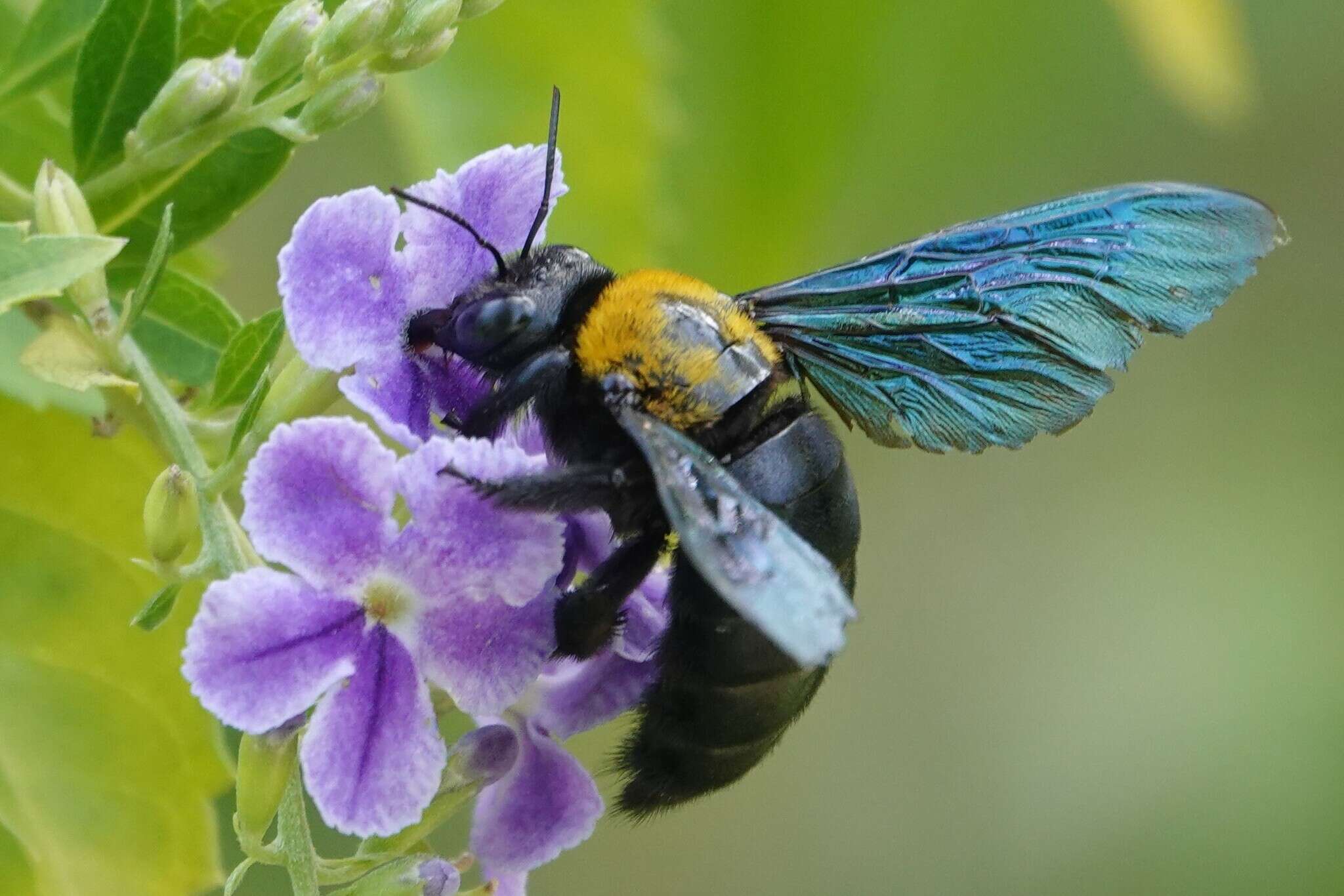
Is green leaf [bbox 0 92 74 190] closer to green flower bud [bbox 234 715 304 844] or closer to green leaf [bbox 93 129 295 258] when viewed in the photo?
green leaf [bbox 93 129 295 258]

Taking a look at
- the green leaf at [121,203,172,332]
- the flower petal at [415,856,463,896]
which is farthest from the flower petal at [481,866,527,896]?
the green leaf at [121,203,172,332]

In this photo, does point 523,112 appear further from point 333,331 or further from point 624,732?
point 624,732

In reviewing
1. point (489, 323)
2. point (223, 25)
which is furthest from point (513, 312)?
point (223, 25)

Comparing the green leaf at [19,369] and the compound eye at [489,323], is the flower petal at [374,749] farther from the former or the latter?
the green leaf at [19,369]

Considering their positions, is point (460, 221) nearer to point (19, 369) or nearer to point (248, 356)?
point (248, 356)

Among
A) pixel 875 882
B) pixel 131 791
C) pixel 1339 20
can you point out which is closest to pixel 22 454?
pixel 131 791

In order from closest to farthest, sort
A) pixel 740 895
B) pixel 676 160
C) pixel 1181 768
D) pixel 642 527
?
pixel 642 527
pixel 676 160
pixel 1181 768
pixel 740 895
